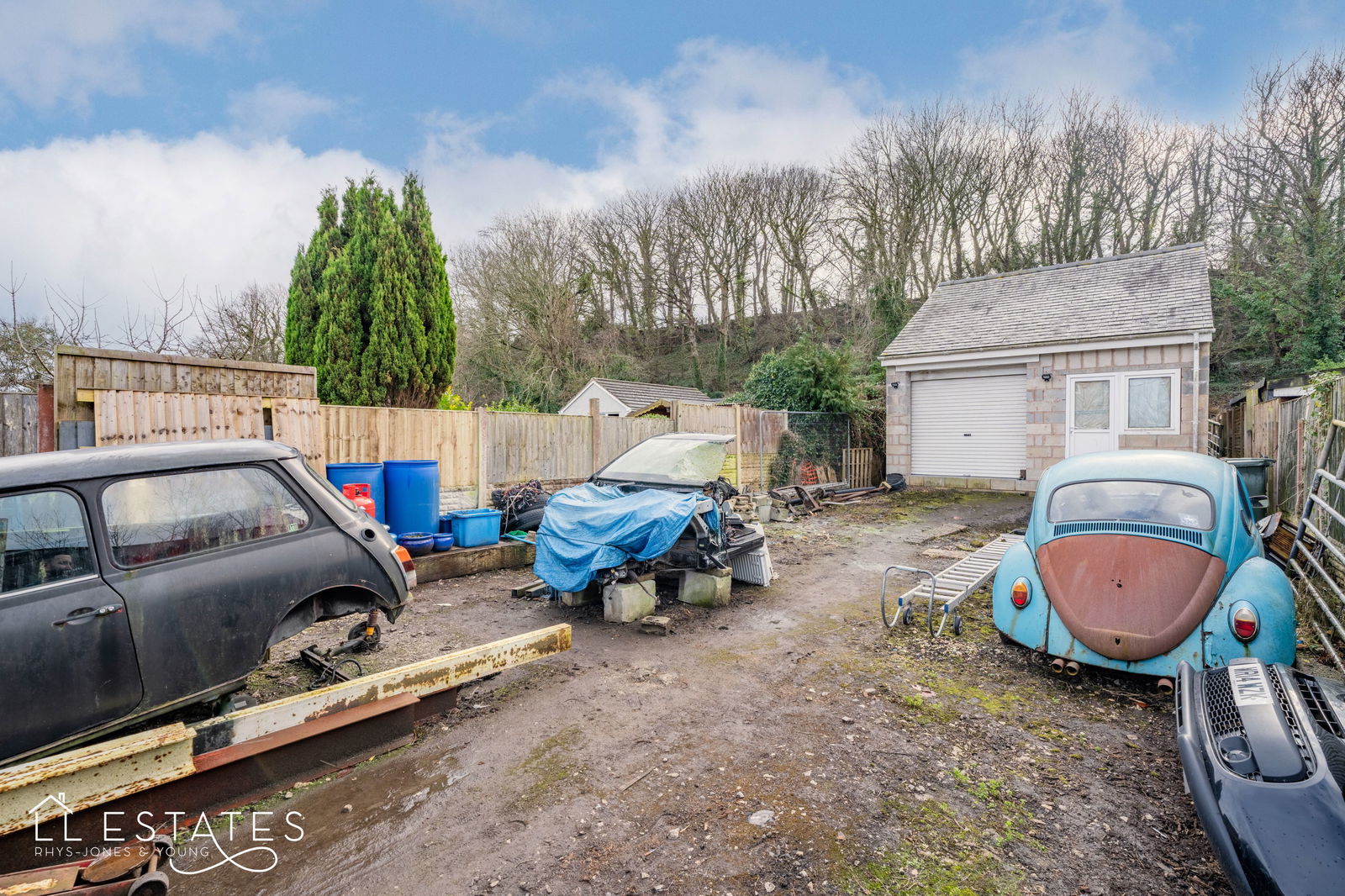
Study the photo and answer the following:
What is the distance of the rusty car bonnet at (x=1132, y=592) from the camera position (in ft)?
12.6

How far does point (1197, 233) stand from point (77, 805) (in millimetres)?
28043

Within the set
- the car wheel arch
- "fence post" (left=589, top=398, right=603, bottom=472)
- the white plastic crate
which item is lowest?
the white plastic crate

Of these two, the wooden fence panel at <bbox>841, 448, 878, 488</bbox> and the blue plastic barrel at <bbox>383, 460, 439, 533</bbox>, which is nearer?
the blue plastic barrel at <bbox>383, 460, 439, 533</bbox>

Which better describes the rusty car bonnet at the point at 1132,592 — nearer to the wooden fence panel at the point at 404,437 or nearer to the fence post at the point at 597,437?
the wooden fence panel at the point at 404,437

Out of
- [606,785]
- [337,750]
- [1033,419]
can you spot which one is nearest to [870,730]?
[606,785]

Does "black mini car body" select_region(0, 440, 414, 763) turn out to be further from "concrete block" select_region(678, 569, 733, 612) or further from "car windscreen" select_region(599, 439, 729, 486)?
"car windscreen" select_region(599, 439, 729, 486)

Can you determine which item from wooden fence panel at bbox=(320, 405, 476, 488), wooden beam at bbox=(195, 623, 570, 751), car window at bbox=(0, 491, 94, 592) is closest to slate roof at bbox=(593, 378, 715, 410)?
wooden fence panel at bbox=(320, 405, 476, 488)

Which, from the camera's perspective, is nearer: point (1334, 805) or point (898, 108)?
point (1334, 805)

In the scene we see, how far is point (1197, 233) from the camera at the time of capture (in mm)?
20359

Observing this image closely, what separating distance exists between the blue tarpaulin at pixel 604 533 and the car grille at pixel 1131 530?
2.91 metres

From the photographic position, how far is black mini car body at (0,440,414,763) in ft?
8.32

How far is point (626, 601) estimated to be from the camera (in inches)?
219

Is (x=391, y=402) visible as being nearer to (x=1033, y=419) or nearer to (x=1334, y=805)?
(x=1334, y=805)

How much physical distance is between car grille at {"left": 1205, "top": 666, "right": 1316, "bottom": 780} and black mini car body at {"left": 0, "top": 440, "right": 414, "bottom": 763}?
4.19 metres
